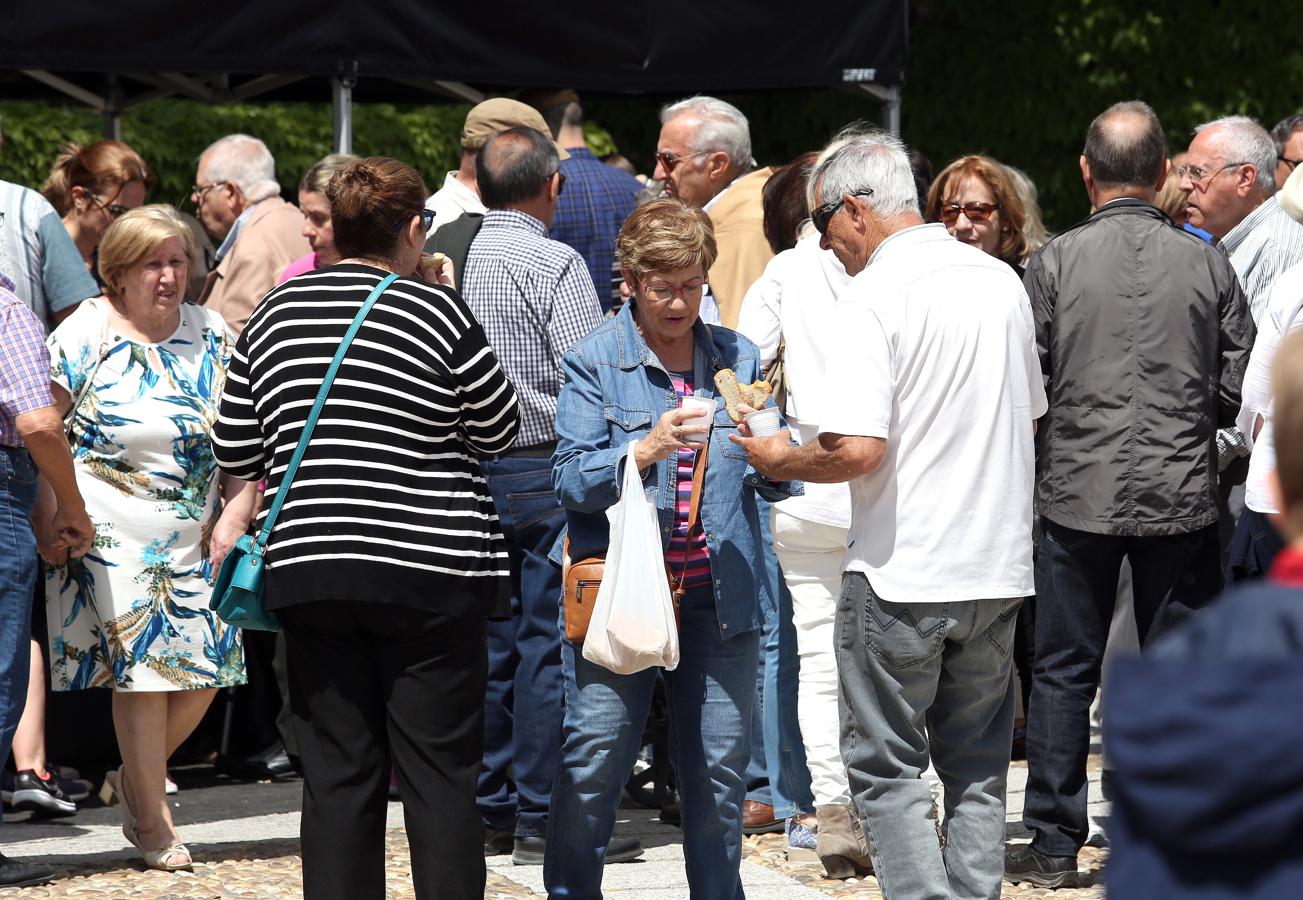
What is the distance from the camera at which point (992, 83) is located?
15.8 meters

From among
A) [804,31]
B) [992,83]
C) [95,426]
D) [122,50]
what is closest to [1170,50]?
[992,83]

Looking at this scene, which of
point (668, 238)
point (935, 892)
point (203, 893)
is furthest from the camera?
point (203, 893)

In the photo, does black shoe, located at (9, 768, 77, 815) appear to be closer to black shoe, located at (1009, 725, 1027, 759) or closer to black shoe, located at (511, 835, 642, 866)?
black shoe, located at (511, 835, 642, 866)

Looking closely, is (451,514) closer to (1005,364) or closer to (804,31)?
(1005,364)

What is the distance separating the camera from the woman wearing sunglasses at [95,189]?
6.51m

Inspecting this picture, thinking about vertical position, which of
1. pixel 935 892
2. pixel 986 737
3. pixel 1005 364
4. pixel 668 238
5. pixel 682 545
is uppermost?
pixel 668 238

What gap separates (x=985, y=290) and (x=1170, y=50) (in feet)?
41.3

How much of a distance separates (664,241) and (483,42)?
3.52 meters

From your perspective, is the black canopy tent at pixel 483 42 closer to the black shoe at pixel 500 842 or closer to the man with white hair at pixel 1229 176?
the man with white hair at pixel 1229 176

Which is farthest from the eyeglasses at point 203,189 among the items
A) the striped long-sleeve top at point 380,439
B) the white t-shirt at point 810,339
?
the striped long-sleeve top at point 380,439

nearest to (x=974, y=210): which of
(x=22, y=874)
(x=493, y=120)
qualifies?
(x=493, y=120)

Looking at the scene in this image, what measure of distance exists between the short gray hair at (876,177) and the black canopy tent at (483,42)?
354cm

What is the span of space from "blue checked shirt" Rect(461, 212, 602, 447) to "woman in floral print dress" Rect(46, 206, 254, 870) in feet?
2.75

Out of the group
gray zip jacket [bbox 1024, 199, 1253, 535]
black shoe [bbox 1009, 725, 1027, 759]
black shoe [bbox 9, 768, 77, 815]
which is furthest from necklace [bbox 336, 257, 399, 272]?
black shoe [bbox 1009, 725, 1027, 759]
